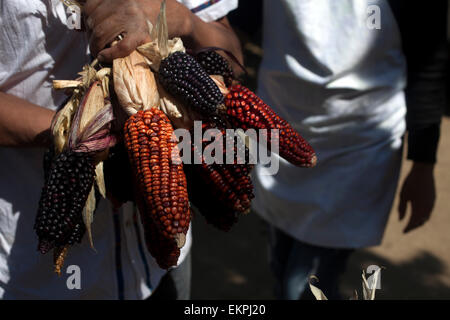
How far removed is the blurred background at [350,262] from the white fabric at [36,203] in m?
1.54

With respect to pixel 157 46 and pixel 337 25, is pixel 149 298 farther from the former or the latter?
pixel 337 25

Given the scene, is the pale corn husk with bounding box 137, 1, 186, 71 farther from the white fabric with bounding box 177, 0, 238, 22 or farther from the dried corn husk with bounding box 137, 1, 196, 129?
the white fabric with bounding box 177, 0, 238, 22

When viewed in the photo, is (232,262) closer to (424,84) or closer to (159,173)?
(424,84)

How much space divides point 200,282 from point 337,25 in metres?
1.97

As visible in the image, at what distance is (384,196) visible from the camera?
2.11 metres

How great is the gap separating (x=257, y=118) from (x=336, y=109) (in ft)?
3.01

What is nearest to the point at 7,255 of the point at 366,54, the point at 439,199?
the point at 366,54

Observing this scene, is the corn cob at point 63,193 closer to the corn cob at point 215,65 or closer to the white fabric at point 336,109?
the corn cob at point 215,65

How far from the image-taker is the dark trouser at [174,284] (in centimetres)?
177

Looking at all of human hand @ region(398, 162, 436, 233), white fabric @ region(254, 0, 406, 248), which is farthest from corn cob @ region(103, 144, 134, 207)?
human hand @ region(398, 162, 436, 233)

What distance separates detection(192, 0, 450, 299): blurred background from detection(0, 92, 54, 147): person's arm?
202 centimetres

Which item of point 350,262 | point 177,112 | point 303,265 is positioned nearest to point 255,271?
point 350,262

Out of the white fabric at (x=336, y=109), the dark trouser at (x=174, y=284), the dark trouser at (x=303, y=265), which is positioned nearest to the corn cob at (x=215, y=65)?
the white fabric at (x=336, y=109)

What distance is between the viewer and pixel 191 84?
1094 millimetres
